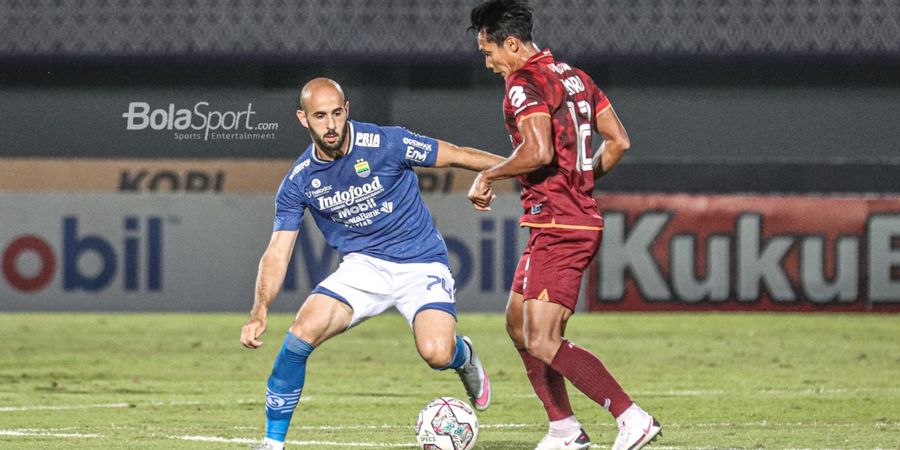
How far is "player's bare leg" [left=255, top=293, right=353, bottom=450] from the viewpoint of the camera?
20.5 feet

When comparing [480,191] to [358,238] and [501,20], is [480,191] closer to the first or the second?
[501,20]

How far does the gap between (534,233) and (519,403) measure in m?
2.39

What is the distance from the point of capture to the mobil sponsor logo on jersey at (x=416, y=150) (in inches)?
268

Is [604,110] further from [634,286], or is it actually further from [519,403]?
[634,286]

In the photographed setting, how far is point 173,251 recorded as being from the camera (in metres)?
13.3

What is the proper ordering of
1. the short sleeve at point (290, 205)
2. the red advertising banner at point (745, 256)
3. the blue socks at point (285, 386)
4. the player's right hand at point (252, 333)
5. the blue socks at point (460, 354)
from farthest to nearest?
the red advertising banner at point (745, 256), the blue socks at point (460, 354), the short sleeve at point (290, 205), the blue socks at point (285, 386), the player's right hand at point (252, 333)

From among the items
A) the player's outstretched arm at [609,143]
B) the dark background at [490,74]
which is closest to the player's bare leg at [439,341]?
the player's outstretched arm at [609,143]

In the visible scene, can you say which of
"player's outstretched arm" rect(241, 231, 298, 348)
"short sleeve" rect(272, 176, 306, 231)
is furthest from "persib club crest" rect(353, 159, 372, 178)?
"player's outstretched arm" rect(241, 231, 298, 348)

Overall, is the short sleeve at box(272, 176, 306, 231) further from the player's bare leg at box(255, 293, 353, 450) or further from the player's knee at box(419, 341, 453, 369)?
the player's knee at box(419, 341, 453, 369)

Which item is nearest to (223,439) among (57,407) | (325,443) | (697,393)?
(325,443)

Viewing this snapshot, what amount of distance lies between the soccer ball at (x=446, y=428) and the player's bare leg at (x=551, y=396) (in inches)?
11.4

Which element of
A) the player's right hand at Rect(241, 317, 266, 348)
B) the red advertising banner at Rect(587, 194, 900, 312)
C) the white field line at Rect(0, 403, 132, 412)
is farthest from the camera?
the red advertising banner at Rect(587, 194, 900, 312)

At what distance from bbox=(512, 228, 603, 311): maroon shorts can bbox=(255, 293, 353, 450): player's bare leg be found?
0.83 meters

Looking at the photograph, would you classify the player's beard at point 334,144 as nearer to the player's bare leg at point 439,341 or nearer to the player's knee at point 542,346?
the player's bare leg at point 439,341
